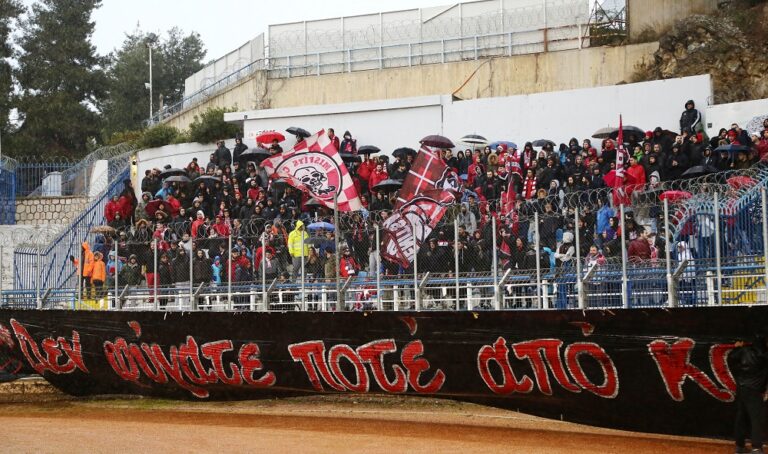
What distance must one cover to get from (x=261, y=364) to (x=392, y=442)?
3855mm

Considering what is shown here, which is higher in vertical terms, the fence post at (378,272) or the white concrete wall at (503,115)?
the white concrete wall at (503,115)

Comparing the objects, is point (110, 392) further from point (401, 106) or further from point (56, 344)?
point (401, 106)

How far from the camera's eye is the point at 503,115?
30.2 meters

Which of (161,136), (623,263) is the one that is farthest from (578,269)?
(161,136)

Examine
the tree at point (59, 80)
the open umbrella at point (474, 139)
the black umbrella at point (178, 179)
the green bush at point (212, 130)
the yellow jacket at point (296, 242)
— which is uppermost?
the tree at point (59, 80)

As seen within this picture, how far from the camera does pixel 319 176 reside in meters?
24.5

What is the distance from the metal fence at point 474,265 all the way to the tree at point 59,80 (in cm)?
3909

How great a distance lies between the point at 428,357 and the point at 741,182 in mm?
5513

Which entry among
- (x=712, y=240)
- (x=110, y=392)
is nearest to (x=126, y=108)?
(x=110, y=392)

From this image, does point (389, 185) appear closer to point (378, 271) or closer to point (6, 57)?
point (378, 271)

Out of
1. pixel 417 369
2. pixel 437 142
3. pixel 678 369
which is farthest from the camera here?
pixel 437 142

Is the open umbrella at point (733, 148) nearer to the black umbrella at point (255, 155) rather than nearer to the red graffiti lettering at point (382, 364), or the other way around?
the red graffiti lettering at point (382, 364)

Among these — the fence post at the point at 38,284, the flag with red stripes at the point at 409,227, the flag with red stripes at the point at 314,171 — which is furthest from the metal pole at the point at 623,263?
the fence post at the point at 38,284

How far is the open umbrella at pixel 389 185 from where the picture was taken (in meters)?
26.3
